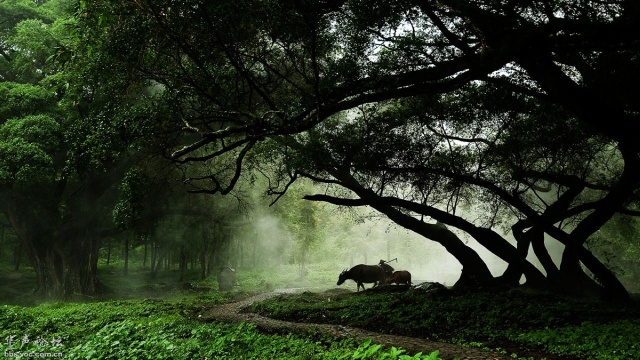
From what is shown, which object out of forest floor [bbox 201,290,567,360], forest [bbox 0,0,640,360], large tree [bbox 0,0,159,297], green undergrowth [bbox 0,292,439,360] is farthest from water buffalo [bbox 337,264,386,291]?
large tree [bbox 0,0,159,297]

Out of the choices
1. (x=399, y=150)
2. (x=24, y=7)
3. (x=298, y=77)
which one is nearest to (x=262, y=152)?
(x=298, y=77)

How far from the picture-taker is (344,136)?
16531 mm

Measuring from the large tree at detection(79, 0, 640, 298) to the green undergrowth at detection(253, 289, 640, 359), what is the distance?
360 cm

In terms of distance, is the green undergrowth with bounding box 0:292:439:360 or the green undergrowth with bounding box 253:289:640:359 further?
the green undergrowth with bounding box 253:289:640:359

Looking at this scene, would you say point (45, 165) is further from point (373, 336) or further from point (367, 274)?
point (367, 274)

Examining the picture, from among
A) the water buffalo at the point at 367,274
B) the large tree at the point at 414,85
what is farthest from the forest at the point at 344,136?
the water buffalo at the point at 367,274

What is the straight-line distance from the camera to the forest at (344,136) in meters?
8.82

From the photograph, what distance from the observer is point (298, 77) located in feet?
54.6

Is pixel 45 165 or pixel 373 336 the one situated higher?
pixel 45 165

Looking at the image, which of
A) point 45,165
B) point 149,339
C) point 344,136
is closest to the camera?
point 149,339

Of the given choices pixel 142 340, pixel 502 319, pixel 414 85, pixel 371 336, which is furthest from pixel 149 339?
pixel 502 319

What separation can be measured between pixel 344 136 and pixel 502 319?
29.7ft

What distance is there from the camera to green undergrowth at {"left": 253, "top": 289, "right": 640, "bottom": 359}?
326 inches

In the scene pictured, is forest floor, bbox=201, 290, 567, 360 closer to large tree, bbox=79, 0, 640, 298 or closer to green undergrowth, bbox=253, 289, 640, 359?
green undergrowth, bbox=253, 289, 640, 359
